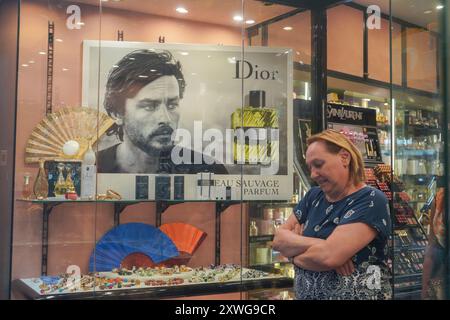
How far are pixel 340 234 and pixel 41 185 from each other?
73.8 inches

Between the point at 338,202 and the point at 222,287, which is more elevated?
the point at 338,202

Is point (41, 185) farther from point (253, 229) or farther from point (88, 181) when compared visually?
point (253, 229)

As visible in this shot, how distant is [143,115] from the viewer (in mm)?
3199

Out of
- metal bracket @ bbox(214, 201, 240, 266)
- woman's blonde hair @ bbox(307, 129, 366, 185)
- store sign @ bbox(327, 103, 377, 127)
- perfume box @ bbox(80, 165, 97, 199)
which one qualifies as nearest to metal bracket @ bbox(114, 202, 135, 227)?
perfume box @ bbox(80, 165, 97, 199)

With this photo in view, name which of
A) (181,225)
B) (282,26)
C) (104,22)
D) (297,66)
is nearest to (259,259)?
(181,225)

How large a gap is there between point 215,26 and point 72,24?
0.93m

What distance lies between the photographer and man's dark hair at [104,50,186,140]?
3162 mm

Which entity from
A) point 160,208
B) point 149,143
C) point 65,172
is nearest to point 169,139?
point 149,143

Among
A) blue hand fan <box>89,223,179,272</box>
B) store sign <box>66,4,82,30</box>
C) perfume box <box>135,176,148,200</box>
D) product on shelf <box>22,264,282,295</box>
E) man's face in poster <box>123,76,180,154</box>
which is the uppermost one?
store sign <box>66,4,82,30</box>

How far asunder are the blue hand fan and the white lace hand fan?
54 centimetres

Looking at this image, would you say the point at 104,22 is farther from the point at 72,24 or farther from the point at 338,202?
the point at 338,202

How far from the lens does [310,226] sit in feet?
6.39

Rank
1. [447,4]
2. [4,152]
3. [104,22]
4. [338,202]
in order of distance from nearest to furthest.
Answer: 1. [338,202]
2. [447,4]
3. [4,152]
4. [104,22]

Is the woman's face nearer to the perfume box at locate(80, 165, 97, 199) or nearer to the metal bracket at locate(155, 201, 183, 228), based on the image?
the metal bracket at locate(155, 201, 183, 228)
